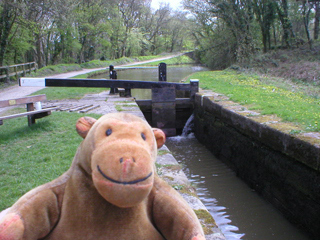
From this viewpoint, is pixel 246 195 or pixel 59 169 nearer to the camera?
pixel 59 169

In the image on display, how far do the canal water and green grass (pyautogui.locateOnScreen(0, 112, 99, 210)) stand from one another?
261 cm

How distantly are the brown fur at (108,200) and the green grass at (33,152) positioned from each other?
1.81 metres

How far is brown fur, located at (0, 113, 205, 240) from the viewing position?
138 centimetres

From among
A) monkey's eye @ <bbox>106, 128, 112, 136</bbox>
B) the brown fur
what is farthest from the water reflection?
monkey's eye @ <bbox>106, 128, 112, 136</bbox>

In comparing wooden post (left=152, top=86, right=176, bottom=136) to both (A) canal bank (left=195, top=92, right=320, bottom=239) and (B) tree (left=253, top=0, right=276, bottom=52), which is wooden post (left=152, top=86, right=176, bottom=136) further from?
(B) tree (left=253, top=0, right=276, bottom=52)

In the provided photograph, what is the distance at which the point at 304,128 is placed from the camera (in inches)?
198

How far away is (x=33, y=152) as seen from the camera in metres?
→ 4.75

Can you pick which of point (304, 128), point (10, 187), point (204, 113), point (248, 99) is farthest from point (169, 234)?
point (204, 113)

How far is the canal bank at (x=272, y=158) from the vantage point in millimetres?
4328

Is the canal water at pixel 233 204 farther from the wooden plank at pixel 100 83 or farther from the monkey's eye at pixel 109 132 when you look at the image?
the monkey's eye at pixel 109 132

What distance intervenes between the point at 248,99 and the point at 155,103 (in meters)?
2.99

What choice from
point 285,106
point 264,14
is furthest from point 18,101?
point 264,14

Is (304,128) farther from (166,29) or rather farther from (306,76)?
(166,29)

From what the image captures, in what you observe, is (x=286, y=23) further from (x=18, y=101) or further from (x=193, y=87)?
(x=18, y=101)
